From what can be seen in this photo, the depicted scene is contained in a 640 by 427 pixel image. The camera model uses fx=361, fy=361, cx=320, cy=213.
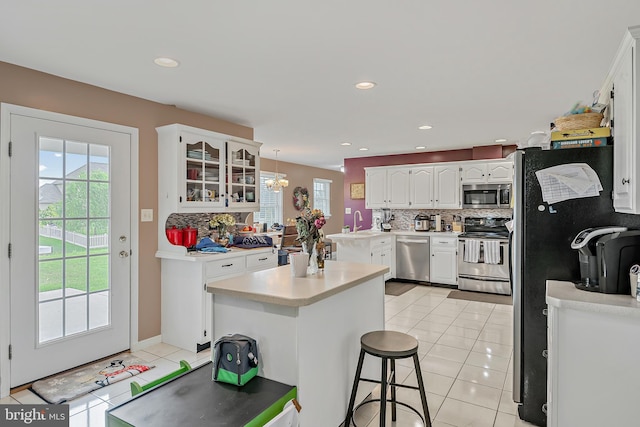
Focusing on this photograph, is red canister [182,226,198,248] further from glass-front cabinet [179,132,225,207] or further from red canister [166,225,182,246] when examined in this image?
glass-front cabinet [179,132,225,207]

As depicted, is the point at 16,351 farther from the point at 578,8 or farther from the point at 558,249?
the point at 578,8

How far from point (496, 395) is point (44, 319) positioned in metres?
3.50

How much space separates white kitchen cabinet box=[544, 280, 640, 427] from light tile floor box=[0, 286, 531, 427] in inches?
24.8

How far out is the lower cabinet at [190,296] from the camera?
3.39 meters

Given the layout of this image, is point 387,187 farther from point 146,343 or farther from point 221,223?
point 146,343

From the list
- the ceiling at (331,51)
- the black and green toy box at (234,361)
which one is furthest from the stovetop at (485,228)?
the black and green toy box at (234,361)

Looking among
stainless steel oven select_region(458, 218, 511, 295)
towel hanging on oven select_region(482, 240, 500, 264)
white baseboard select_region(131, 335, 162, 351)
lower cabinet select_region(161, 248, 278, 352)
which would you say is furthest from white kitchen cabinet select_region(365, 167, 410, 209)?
white baseboard select_region(131, 335, 162, 351)

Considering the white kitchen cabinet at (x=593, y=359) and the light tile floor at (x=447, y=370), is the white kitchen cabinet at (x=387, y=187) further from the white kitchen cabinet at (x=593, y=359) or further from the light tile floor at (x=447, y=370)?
the white kitchen cabinet at (x=593, y=359)

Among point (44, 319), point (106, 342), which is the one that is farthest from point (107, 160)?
point (106, 342)

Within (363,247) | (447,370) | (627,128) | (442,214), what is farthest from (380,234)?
(627,128)

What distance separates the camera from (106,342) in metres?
3.25

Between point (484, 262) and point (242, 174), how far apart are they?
3.97 m

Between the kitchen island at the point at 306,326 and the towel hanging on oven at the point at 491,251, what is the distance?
3877 mm

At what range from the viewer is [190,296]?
3.45m
